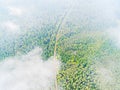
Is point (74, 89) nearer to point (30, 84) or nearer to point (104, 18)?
point (30, 84)

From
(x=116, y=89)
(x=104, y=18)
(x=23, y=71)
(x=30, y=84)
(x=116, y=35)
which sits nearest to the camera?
(x=116, y=89)

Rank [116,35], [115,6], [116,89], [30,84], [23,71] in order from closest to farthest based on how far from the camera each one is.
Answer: [116,89] < [30,84] < [23,71] < [116,35] < [115,6]

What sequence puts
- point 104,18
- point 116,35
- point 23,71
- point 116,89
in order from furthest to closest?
point 104,18 < point 116,35 < point 23,71 < point 116,89

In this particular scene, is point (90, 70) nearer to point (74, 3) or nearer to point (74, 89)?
point (74, 89)

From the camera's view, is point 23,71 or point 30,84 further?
point 23,71

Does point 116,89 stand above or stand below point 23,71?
above

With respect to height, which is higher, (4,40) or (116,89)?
(116,89)

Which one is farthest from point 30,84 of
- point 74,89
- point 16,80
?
point 74,89

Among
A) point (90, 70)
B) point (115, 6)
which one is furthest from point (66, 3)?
point (90, 70)

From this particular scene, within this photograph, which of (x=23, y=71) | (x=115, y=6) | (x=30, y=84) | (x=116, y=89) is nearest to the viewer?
(x=116, y=89)
